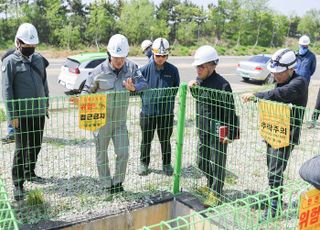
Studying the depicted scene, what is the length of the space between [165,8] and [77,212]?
42891mm

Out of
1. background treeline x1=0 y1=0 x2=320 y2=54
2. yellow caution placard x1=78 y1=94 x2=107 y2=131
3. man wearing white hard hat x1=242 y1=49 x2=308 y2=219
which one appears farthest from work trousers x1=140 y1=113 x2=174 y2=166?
background treeline x1=0 y1=0 x2=320 y2=54

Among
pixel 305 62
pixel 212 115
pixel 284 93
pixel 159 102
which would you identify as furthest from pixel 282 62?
pixel 305 62

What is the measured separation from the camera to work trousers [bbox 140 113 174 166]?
477 cm

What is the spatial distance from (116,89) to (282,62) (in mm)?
1748

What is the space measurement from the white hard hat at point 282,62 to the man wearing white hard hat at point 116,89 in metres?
1.41

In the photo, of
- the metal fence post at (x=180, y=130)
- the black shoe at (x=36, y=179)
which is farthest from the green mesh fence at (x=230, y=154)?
the black shoe at (x=36, y=179)

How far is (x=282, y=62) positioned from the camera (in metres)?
3.58

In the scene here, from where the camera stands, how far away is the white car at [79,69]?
11.4m

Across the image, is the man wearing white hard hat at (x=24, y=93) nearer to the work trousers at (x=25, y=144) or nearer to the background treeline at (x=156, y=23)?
the work trousers at (x=25, y=144)

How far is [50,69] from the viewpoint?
17844 millimetres

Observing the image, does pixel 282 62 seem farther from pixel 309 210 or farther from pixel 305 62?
pixel 305 62

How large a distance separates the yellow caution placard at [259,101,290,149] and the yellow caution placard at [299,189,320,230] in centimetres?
161

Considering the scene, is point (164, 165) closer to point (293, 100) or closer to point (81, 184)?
point (81, 184)

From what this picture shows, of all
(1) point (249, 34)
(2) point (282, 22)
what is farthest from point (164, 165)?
(2) point (282, 22)
